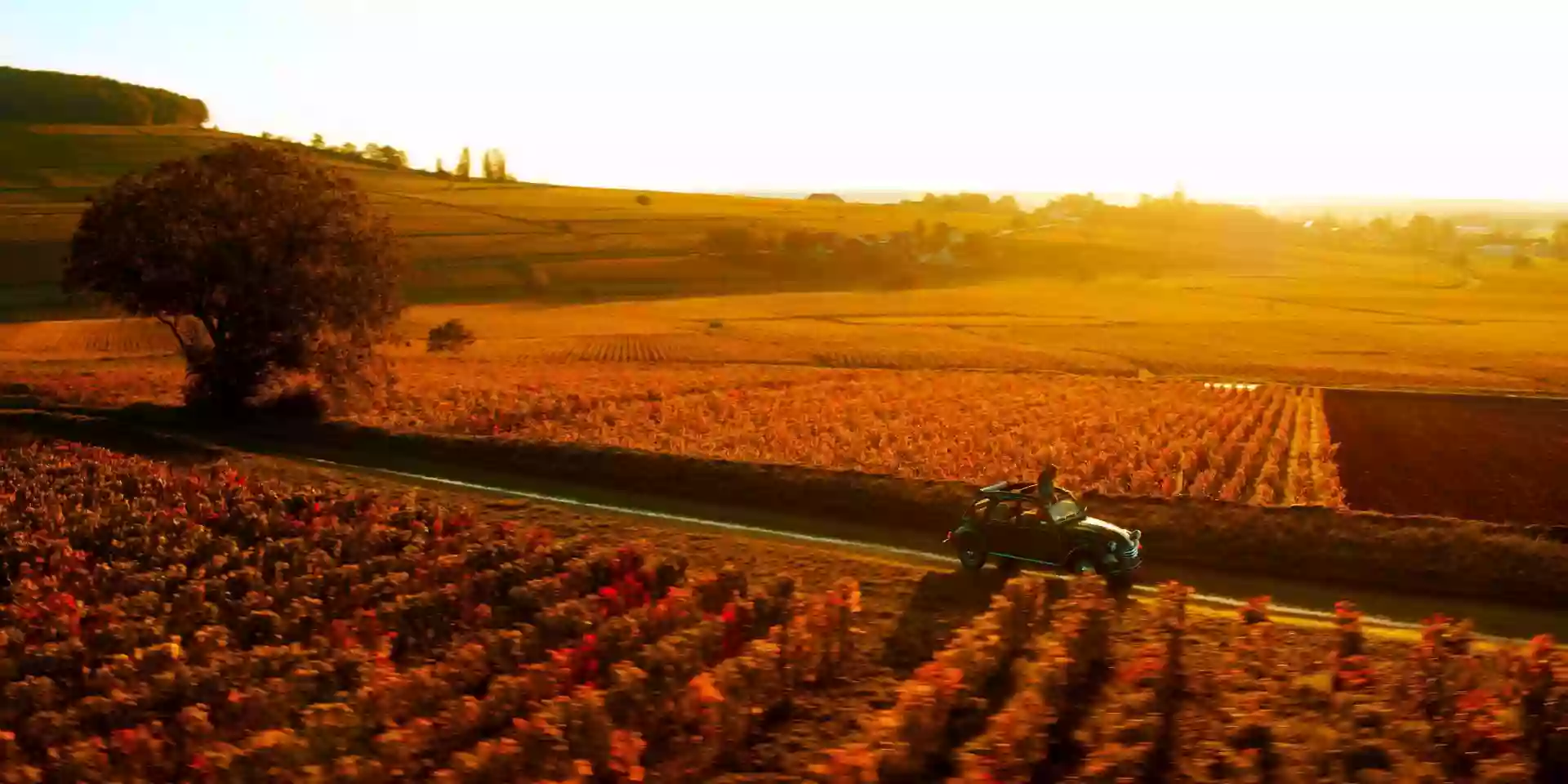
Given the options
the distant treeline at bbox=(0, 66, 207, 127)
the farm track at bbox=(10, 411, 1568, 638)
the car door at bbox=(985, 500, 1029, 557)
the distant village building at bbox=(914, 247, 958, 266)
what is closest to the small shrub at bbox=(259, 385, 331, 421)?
the farm track at bbox=(10, 411, 1568, 638)

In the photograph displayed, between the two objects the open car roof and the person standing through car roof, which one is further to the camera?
the open car roof

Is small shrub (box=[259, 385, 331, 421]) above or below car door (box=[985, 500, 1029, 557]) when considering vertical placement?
below

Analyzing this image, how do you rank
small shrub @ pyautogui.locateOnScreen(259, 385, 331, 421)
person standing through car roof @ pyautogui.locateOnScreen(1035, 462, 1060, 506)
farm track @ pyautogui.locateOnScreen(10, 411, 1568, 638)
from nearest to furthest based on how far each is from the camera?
farm track @ pyautogui.locateOnScreen(10, 411, 1568, 638) → person standing through car roof @ pyautogui.locateOnScreen(1035, 462, 1060, 506) → small shrub @ pyautogui.locateOnScreen(259, 385, 331, 421)

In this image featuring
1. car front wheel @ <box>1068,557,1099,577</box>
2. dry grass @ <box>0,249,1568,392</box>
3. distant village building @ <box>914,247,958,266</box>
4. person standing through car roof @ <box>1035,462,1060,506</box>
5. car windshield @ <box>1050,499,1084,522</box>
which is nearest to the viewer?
car front wheel @ <box>1068,557,1099,577</box>

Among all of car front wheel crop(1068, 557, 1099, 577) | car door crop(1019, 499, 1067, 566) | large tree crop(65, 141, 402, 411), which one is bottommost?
car front wheel crop(1068, 557, 1099, 577)

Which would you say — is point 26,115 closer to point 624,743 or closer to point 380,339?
point 380,339

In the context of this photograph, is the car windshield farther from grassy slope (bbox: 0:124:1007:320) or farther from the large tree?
grassy slope (bbox: 0:124:1007:320)

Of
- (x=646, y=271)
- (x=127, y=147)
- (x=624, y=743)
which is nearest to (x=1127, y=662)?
(x=624, y=743)
